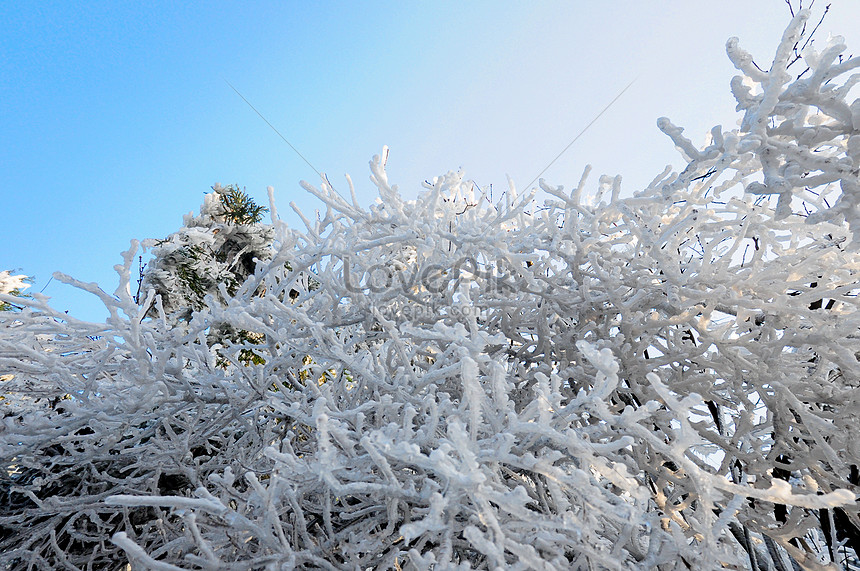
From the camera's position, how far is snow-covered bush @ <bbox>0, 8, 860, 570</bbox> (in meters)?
1.51

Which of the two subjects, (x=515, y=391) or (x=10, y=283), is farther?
(x=10, y=283)

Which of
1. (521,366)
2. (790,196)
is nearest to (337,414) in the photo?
(521,366)

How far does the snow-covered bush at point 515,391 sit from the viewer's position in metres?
1.51

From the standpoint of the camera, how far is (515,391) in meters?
2.73

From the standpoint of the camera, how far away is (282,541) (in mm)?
1580

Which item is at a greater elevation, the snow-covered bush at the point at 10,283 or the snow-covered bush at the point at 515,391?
the snow-covered bush at the point at 10,283

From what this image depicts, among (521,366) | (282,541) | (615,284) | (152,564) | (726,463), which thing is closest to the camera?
(152,564)

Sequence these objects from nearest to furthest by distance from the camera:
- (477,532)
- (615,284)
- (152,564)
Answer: (477,532), (152,564), (615,284)

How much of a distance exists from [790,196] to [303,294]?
2484 millimetres

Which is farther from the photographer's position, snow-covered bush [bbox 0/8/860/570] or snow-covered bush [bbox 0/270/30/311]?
snow-covered bush [bbox 0/270/30/311]

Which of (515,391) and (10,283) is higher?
(10,283)

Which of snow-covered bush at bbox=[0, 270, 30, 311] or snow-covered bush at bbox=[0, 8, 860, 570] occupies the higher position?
snow-covered bush at bbox=[0, 270, 30, 311]

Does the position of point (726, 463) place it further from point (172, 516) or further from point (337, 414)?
point (172, 516)

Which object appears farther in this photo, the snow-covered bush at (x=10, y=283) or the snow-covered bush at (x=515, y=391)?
the snow-covered bush at (x=10, y=283)
